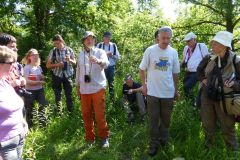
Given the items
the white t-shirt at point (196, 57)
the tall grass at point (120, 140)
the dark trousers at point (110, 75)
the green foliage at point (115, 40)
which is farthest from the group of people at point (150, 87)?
the dark trousers at point (110, 75)

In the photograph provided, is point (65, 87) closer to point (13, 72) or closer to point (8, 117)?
point (13, 72)

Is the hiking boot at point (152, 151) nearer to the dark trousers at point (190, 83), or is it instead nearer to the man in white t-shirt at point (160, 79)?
the man in white t-shirt at point (160, 79)

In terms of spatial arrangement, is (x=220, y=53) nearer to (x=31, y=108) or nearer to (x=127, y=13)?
(x=31, y=108)

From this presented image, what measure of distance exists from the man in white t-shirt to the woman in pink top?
2.22 m

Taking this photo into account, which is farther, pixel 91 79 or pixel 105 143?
pixel 105 143

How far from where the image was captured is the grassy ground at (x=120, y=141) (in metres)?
5.04

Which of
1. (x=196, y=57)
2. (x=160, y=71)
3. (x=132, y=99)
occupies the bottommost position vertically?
(x=132, y=99)

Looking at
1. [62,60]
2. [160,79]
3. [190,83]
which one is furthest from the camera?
[62,60]

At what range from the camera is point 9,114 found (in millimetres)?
3215

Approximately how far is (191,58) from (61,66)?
2.65 m

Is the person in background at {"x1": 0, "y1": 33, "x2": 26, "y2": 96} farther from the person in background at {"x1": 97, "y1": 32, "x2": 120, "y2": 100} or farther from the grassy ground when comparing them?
the person in background at {"x1": 97, "y1": 32, "x2": 120, "y2": 100}

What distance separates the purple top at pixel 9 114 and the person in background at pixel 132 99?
378cm

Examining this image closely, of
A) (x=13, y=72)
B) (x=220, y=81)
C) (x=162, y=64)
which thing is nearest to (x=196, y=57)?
(x=162, y=64)

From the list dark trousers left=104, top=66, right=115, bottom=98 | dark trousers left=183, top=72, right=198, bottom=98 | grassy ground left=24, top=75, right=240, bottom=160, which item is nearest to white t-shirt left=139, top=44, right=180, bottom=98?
grassy ground left=24, top=75, right=240, bottom=160
